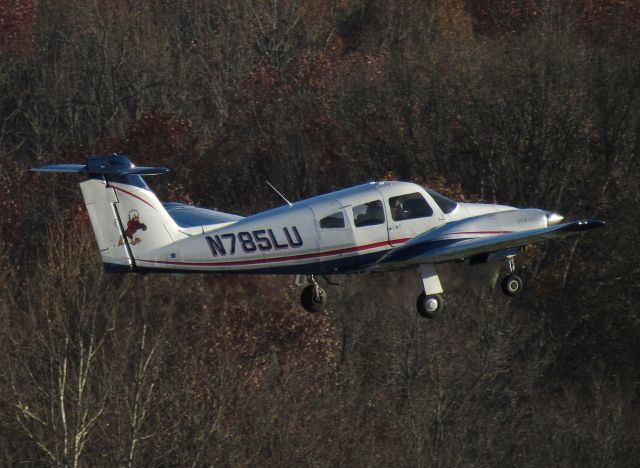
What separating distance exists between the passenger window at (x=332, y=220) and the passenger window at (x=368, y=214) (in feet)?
0.90

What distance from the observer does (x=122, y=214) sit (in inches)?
1164

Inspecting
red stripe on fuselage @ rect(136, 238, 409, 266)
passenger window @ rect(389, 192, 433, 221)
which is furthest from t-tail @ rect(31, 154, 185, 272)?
passenger window @ rect(389, 192, 433, 221)

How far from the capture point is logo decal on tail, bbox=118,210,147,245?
29375 millimetres

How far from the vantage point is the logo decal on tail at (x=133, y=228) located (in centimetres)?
2938

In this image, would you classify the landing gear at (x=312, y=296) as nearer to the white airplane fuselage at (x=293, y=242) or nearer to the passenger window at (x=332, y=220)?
the white airplane fuselage at (x=293, y=242)

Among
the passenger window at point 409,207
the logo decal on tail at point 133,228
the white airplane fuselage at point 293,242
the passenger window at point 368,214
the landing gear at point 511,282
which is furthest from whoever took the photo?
the landing gear at point 511,282

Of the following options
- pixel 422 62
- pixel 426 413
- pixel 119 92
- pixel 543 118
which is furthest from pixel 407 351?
pixel 119 92

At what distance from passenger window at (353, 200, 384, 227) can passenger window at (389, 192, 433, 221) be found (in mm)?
233

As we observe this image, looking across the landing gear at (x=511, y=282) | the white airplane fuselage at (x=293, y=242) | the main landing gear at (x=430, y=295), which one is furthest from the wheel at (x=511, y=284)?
the white airplane fuselage at (x=293, y=242)

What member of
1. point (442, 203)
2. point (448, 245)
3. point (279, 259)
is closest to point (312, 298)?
point (279, 259)

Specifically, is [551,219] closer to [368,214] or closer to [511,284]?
[511,284]

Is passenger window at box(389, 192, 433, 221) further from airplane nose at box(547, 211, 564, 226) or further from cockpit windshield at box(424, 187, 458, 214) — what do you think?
airplane nose at box(547, 211, 564, 226)

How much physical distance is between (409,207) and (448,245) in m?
0.95

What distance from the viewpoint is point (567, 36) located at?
2329 inches
